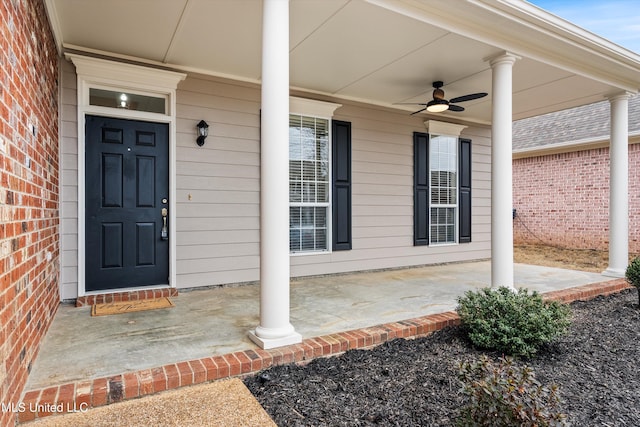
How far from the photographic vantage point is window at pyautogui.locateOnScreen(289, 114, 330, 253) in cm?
516

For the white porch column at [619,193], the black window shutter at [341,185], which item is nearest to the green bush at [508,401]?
the black window shutter at [341,185]

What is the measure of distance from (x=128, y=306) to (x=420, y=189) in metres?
4.61

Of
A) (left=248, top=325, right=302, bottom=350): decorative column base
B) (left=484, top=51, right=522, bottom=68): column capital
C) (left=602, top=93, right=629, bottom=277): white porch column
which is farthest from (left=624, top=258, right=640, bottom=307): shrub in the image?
(left=248, top=325, right=302, bottom=350): decorative column base

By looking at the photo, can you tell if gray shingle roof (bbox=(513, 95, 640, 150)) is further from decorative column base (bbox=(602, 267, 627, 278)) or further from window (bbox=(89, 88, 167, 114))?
window (bbox=(89, 88, 167, 114))

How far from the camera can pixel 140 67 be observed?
13.2 feet

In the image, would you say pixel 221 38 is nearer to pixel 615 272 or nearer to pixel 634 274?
pixel 634 274

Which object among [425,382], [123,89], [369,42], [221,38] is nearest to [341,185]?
[369,42]

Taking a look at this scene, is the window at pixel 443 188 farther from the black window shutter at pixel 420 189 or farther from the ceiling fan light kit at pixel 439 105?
the ceiling fan light kit at pixel 439 105

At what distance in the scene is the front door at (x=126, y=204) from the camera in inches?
154

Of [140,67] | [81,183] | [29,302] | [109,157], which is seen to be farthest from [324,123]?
[29,302]

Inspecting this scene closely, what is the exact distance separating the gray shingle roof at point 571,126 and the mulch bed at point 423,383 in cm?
731

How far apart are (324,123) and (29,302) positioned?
13.4ft

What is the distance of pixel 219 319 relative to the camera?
3.26 meters

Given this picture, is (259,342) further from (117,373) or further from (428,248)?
(428,248)
